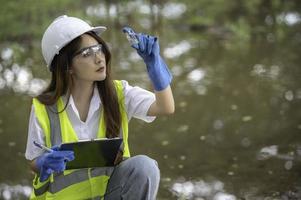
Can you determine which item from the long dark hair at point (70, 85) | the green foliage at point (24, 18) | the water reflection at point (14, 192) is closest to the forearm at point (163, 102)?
the long dark hair at point (70, 85)

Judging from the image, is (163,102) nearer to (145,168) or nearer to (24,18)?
(145,168)

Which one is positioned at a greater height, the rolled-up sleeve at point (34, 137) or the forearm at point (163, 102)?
the forearm at point (163, 102)

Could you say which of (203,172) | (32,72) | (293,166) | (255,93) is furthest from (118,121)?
(32,72)

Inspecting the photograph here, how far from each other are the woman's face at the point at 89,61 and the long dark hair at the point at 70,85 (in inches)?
0.9

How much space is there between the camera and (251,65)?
7.77 metres

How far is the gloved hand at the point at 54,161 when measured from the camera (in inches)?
86.7

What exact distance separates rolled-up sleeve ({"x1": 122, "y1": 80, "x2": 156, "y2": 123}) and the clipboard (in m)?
0.23

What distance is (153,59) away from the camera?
2324 millimetres

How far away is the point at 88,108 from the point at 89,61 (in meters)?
0.23

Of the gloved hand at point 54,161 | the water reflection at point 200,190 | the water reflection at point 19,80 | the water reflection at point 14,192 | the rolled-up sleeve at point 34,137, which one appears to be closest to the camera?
the gloved hand at point 54,161

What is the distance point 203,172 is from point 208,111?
5.32ft

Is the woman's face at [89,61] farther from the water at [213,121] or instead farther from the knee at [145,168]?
the water at [213,121]

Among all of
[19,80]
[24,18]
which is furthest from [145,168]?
[24,18]

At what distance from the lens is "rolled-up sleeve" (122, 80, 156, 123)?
8.26ft
